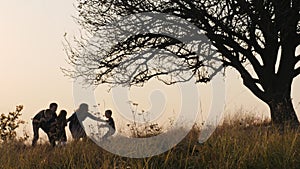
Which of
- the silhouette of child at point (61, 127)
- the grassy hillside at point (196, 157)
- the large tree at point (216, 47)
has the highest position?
the large tree at point (216, 47)

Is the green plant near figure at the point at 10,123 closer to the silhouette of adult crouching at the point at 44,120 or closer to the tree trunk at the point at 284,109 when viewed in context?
the silhouette of adult crouching at the point at 44,120

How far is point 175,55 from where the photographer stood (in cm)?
1620

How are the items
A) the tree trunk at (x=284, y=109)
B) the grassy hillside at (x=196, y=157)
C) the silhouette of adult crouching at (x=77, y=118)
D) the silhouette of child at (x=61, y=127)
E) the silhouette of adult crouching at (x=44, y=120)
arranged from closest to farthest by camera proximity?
the grassy hillside at (x=196, y=157) < the silhouette of child at (x=61, y=127) < the silhouette of adult crouching at (x=77, y=118) < the silhouette of adult crouching at (x=44, y=120) < the tree trunk at (x=284, y=109)

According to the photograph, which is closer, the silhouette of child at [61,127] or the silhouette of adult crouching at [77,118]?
the silhouette of child at [61,127]

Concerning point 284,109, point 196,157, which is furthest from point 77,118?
point 196,157

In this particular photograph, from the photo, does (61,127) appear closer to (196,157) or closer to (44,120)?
(44,120)

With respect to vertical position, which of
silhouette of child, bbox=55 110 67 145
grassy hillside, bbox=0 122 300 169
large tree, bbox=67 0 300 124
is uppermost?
large tree, bbox=67 0 300 124

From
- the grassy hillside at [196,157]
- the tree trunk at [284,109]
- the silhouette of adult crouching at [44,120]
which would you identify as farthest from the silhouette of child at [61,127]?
the tree trunk at [284,109]

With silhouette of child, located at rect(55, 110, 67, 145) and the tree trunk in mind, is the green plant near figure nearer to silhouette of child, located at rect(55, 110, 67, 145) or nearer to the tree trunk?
silhouette of child, located at rect(55, 110, 67, 145)

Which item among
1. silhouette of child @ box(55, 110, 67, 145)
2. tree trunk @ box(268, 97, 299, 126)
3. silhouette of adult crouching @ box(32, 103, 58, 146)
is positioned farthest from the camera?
tree trunk @ box(268, 97, 299, 126)

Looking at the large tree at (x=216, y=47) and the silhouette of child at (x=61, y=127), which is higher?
the large tree at (x=216, y=47)

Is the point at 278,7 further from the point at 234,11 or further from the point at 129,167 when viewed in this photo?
the point at 129,167

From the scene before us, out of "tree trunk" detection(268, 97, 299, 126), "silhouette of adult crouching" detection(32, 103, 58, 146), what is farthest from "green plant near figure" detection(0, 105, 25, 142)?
"tree trunk" detection(268, 97, 299, 126)

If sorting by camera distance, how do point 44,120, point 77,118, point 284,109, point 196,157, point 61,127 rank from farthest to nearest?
point 284,109 < point 77,118 < point 44,120 < point 61,127 < point 196,157
